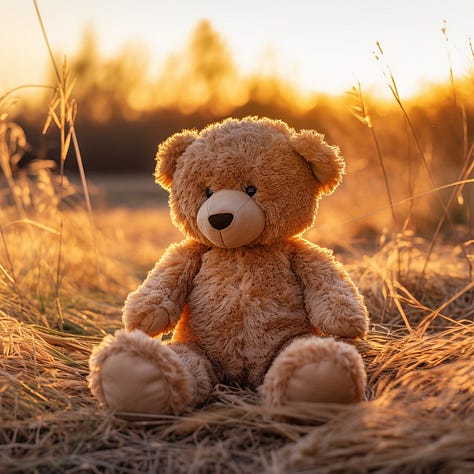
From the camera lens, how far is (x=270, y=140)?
162 cm

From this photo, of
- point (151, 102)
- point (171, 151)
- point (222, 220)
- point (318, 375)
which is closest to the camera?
point (318, 375)

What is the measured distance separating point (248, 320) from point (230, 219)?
262 millimetres

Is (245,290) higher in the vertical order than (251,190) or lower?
lower

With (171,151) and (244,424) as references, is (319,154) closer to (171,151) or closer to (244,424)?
(171,151)

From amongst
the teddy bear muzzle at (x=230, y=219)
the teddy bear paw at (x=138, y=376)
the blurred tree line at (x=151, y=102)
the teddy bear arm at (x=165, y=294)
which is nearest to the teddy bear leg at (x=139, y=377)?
the teddy bear paw at (x=138, y=376)

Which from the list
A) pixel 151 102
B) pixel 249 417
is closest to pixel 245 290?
pixel 249 417

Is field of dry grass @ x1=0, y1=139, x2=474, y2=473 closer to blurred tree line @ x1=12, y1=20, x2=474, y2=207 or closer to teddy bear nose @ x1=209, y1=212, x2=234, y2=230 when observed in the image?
teddy bear nose @ x1=209, y1=212, x2=234, y2=230

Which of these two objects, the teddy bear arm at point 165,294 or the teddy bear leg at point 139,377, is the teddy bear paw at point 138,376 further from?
the teddy bear arm at point 165,294

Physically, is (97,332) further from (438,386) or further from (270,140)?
(438,386)

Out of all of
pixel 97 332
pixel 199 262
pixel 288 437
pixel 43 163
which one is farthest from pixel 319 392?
pixel 43 163

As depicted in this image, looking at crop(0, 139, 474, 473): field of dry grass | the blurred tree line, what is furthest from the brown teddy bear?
the blurred tree line

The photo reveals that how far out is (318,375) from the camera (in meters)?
1.28

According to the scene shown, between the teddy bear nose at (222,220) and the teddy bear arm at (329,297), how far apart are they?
0.25 m

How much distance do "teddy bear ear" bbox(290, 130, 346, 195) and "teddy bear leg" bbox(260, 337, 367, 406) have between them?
19.4 inches
